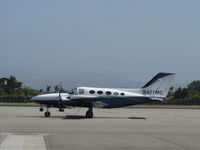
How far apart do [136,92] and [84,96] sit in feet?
15.5

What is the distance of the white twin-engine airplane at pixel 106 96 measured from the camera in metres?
32.7

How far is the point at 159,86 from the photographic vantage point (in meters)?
34.9

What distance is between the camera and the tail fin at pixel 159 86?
34.7 metres

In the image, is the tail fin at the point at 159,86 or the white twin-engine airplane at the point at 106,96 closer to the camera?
the white twin-engine airplane at the point at 106,96

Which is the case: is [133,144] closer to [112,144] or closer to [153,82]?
[112,144]

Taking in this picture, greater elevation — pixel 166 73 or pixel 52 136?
pixel 166 73

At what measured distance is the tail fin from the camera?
34656 mm

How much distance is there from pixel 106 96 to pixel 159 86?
15.8 ft

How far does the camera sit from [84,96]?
3247 cm

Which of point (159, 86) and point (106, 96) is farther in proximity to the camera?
point (159, 86)

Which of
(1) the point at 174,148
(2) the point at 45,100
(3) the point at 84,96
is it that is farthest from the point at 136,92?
(1) the point at 174,148

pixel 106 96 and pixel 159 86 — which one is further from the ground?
pixel 159 86

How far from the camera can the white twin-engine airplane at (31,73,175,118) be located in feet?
107

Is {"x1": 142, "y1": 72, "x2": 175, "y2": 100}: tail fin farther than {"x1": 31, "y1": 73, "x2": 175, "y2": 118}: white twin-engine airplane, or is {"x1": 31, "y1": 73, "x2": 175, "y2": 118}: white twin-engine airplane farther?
{"x1": 142, "y1": 72, "x2": 175, "y2": 100}: tail fin
